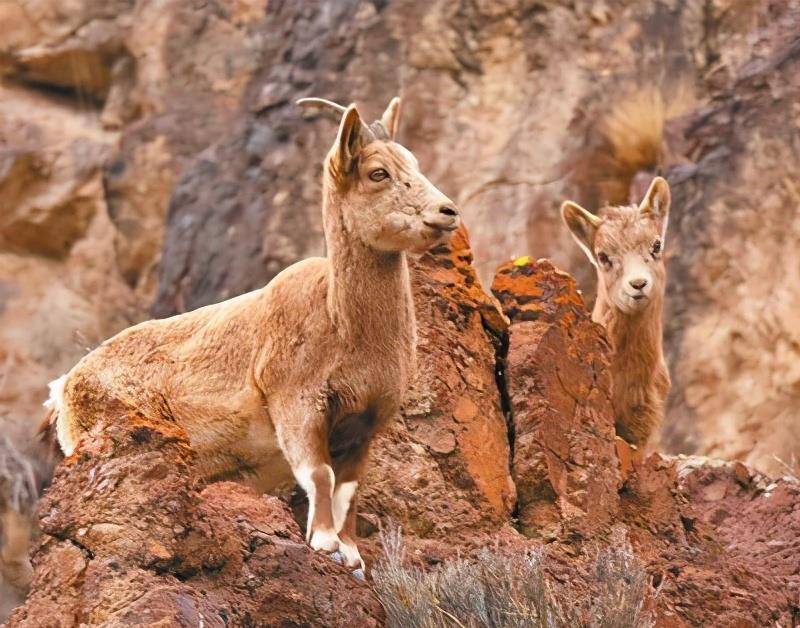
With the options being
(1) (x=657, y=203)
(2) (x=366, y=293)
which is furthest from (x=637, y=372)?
(2) (x=366, y=293)

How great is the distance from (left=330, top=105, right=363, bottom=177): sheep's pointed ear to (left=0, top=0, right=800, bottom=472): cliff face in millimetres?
7985

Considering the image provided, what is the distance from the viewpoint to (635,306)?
11.5 metres

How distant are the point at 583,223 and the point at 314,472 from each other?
13.7ft

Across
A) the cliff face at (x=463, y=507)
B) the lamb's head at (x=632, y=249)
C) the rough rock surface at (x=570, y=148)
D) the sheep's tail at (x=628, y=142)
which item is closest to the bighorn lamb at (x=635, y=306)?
the lamb's head at (x=632, y=249)

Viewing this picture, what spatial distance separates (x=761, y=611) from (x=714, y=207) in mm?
9332

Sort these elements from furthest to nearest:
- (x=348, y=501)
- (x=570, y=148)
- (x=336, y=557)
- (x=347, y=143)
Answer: (x=570, y=148), (x=347, y=143), (x=348, y=501), (x=336, y=557)

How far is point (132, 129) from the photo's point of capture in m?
24.0

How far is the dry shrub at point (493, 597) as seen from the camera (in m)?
8.19

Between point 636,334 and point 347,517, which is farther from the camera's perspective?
point 636,334

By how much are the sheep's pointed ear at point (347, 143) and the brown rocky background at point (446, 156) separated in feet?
6.17

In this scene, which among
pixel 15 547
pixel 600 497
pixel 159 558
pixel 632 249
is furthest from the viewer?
pixel 15 547

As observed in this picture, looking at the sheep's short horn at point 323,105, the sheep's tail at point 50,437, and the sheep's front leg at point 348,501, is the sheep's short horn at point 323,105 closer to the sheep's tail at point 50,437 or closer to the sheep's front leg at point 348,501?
the sheep's front leg at point 348,501

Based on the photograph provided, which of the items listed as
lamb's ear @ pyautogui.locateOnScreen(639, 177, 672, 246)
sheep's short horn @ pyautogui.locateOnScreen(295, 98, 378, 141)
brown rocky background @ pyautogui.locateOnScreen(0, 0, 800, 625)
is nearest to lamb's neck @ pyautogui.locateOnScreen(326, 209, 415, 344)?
sheep's short horn @ pyautogui.locateOnScreen(295, 98, 378, 141)

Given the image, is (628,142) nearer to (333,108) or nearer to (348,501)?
(333,108)
